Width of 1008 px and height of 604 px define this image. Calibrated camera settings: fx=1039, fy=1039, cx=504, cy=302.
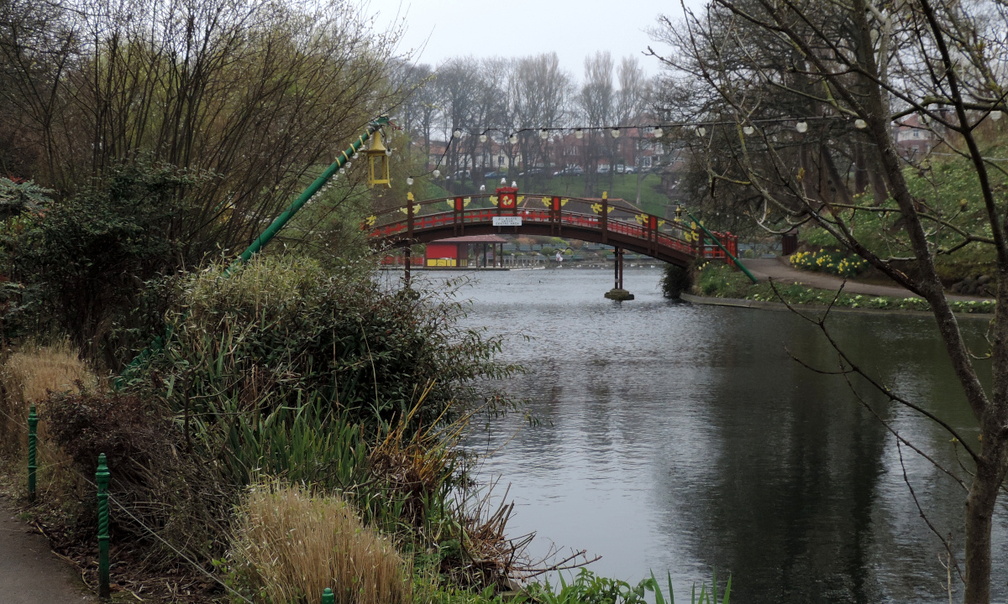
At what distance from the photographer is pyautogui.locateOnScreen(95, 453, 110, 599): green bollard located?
5305mm

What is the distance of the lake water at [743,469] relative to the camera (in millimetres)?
8062

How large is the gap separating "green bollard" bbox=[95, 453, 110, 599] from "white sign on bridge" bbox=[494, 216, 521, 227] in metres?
33.6

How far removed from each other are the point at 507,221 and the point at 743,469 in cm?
2847

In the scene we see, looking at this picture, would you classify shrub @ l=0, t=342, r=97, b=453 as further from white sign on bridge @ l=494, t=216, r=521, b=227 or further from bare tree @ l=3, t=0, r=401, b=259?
white sign on bridge @ l=494, t=216, r=521, b=227

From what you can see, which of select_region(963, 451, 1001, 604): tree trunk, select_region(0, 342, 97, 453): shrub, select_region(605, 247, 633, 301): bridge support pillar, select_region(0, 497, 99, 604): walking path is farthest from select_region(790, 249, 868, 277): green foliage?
select_region(963, 451, 1001, 604): tree trunk

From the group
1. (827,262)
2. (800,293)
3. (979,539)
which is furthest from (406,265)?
(979,539)

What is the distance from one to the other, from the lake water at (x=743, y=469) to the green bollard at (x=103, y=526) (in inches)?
136

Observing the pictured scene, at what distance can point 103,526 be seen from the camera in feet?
17.6

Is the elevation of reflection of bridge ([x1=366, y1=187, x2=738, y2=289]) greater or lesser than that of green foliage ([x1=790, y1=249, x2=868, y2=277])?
greater

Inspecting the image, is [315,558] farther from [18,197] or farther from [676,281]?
[676,281]

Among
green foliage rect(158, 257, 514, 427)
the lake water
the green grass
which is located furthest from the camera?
the green grass

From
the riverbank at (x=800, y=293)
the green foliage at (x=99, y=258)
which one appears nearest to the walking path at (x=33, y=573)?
the green foliage at (x=99, y=258)

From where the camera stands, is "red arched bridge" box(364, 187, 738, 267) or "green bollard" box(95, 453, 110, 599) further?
"red arched bridge" box(364, 187, 738, 267)

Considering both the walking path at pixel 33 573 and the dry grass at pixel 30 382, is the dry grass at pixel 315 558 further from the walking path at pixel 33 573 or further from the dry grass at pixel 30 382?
the dry grass at pixel 30 382
